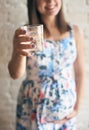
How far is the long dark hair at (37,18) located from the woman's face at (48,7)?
2 cm

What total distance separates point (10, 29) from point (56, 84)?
11.4 inches

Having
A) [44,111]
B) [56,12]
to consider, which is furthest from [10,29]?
[44,111]

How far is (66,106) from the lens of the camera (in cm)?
100

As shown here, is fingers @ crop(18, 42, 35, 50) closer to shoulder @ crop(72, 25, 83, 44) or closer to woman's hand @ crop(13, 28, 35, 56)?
woman's hand @ crop(13, 28, 35, 56)

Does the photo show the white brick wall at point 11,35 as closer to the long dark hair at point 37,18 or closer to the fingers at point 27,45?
the long dark hair at point 37,18

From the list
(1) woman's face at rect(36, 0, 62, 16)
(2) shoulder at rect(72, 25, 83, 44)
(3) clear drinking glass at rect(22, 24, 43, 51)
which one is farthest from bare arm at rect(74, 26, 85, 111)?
(3) clear drinking glass at rect(22, 24, 43, 51)

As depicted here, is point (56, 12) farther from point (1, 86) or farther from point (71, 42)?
point (1, 86)

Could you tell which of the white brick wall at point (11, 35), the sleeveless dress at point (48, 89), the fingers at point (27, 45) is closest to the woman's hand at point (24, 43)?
the fingers at point (27, 45)

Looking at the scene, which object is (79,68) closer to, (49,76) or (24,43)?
(49,76)

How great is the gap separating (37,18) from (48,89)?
26cm

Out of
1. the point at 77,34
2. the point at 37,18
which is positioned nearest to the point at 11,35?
the point at 37,18

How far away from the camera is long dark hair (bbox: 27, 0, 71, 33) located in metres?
1.01

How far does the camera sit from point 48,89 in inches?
38.2

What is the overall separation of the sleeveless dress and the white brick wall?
12 centimetres
